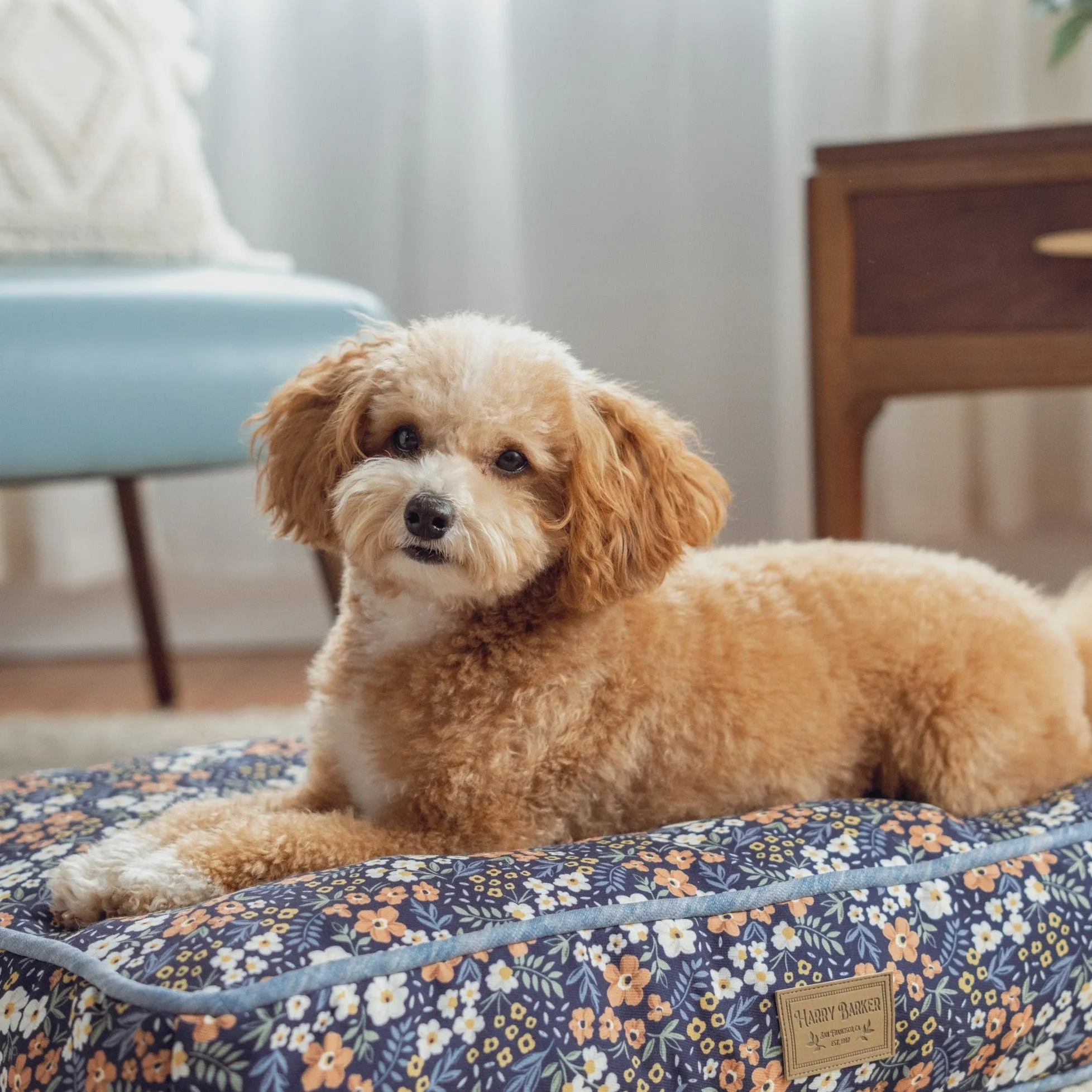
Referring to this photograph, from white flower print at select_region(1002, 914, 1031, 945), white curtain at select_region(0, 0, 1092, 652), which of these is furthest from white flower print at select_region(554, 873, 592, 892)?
white curtain at select_region(0, 0, 1092, 652)

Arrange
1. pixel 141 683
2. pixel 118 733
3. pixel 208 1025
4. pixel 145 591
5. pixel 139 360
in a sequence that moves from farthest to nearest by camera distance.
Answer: pixel 141 683
pixel 145 591
pixel 118 733
pixel 139 360
pixel 208 1025

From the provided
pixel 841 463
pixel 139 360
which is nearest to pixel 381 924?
pixel 139 360

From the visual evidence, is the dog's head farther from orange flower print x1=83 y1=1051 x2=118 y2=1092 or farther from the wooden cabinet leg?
the wooden cabinet leg

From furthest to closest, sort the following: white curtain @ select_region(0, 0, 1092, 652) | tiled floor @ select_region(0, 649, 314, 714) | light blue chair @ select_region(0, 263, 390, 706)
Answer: white curtain @ select_region(0, 0, 1092, 652), tiled floor @ select_region(0, 649, 314, 714), light blue chair @ select_region(0, 263, 390, 706)

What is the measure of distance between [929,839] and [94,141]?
49.5 inches

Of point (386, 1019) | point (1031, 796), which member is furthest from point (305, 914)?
point (1031, 796)

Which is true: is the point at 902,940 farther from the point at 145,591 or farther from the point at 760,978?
the point at 145,591

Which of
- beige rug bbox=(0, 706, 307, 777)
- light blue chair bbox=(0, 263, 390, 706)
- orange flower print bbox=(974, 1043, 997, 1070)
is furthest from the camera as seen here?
beige rug bbox=(0, 706, 307, 777)

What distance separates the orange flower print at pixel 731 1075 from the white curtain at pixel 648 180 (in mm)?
1515

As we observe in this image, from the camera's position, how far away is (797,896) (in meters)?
0.95

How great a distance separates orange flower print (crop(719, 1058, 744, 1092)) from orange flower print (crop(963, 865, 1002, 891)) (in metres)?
0.23

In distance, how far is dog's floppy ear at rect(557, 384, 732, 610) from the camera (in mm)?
977

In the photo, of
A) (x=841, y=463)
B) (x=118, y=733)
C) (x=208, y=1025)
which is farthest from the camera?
(x=118, y=733)

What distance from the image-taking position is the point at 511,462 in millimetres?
993
